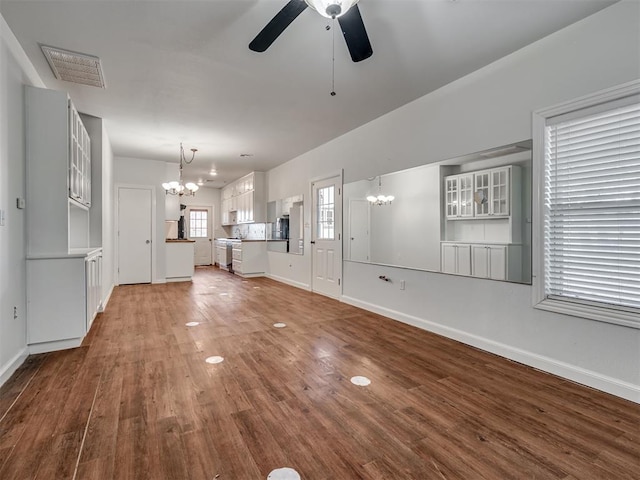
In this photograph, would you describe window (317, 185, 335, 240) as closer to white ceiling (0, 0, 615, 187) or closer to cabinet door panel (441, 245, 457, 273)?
white ceiling (0, 0, 615, 187)

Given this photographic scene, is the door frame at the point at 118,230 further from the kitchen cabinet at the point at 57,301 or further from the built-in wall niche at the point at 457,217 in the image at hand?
the built-in wall niche at the point at 457,217

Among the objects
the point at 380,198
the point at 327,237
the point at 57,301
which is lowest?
the point at 57,301

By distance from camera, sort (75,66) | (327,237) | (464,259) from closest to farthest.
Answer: (75,66) → (464,259) → (327,237)

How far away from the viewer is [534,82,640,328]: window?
7.23 feet

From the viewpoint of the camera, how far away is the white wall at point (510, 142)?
223cm

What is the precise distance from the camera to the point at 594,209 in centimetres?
239

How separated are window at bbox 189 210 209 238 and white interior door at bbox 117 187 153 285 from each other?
4136 millimetres

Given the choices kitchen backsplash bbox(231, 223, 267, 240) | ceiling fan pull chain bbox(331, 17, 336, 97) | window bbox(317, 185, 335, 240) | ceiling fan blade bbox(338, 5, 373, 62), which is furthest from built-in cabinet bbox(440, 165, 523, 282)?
kitchen backsplash bbox(231, 223, 267, 240)

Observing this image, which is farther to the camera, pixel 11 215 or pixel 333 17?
pixel 11 215

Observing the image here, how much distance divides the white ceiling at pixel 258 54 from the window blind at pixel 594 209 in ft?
2.78

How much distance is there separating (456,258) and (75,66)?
13.7ft

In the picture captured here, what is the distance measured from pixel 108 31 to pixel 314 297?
4283mm

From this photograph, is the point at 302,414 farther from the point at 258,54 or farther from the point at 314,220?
the point at 314,220

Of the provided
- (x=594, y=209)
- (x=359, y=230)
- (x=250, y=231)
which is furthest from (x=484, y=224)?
(x=250, y=231)
